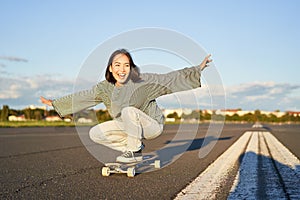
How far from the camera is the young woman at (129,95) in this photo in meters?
5.75

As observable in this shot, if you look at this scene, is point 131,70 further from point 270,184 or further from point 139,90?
point 270,184

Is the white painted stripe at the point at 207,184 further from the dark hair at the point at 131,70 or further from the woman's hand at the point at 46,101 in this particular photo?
the woman's hand at the point at 46,101

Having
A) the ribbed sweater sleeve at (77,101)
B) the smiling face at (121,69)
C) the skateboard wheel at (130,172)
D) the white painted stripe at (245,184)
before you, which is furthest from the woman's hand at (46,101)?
the white painted stripe at (245,184)

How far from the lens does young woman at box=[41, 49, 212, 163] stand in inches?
226

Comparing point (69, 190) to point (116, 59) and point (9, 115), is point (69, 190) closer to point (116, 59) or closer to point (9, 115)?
point (116, 59)

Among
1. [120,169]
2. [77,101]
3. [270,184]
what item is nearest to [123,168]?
[120,169]

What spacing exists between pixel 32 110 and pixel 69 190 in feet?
281

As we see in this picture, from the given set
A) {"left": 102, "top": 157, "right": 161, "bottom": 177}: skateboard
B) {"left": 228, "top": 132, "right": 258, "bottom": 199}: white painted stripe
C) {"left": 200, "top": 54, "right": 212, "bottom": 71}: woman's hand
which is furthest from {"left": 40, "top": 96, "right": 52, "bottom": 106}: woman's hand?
{"left": 228, "top": 132, "right": 258, "bottom": 199}: white painted stripe

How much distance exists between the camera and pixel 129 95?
19.0 feet

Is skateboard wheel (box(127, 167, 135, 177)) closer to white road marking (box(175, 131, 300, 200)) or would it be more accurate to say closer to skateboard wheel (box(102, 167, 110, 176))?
skateboard wheel (box(102, 167, 110, 176))

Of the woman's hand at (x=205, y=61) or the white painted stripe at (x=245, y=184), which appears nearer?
the white painted stripe at (x=245, y=184)

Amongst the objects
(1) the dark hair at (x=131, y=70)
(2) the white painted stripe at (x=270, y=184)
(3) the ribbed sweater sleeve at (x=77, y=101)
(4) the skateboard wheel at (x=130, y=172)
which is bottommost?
(2) the white painted stripe at (x=270, y=184)

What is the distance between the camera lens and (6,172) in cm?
606

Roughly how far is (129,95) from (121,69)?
376 mm
